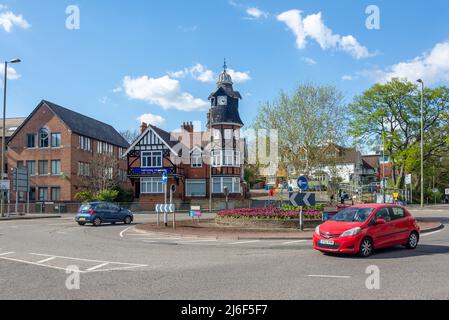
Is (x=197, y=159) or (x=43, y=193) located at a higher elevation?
(x=197, y=159)

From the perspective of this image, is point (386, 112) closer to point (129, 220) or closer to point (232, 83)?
point (232, 83)

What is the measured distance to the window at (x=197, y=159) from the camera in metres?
51.9

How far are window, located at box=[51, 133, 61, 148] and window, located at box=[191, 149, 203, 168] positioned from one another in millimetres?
15683

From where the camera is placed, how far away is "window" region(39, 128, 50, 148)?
1969 inches

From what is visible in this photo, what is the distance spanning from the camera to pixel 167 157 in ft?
164

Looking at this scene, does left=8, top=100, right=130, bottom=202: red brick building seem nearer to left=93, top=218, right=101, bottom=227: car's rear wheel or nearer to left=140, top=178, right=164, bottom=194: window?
left=140, top=178, right=164, bottom=194: window

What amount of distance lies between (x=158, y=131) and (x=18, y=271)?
42.0m

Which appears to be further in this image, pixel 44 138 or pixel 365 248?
pixel 44 138

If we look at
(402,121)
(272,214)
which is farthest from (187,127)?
(272,214)

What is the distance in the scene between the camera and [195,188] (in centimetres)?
5184

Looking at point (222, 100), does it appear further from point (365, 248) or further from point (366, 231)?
point (365, 248)

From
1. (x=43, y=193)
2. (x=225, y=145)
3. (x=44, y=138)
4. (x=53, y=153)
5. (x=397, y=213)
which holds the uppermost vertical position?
(x=44, y=138)

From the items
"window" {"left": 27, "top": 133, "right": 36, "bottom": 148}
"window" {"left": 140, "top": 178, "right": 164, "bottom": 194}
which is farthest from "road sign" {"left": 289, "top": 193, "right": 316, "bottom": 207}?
"window" {"left": 27, "top": 133, "right": 36, "bottom": 148}

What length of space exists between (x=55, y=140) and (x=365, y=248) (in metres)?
45.1
